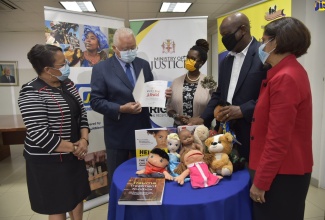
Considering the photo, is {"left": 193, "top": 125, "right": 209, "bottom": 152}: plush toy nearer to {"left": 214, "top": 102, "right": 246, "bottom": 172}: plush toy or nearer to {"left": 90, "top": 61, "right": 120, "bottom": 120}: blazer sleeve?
{"left": 214, "top": 102, "right": 246, "bottom": 172}: plush toy

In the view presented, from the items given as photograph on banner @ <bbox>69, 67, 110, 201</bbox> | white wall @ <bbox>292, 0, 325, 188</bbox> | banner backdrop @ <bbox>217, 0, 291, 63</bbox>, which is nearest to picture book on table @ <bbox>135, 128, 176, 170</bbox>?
photograph on banner @ <bbox>69, 67, 110, 201</bbox>

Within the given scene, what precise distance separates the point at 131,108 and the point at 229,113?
0.76m

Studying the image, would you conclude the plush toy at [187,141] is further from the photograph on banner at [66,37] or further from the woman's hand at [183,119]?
the photograph on banner at [66,37]

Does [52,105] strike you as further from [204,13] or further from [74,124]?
[204,13]

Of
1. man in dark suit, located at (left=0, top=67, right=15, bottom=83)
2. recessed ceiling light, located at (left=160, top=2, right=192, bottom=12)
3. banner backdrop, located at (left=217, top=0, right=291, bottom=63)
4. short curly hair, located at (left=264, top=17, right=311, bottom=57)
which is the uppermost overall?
recessed ceiling light, located at (left=160, top=2, right=192, bottom=12)

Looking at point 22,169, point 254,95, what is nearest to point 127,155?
point 254,95

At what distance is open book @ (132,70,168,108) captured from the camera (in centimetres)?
196

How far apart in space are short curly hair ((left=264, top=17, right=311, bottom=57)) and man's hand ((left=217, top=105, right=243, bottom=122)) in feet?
1.61

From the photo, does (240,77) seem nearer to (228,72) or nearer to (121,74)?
(228,72)

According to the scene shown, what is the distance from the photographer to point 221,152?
1483mm

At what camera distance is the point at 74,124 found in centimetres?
178

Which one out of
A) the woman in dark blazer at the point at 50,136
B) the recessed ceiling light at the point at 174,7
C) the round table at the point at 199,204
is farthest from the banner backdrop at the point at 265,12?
the recessed ceiling light at the point at 174,7

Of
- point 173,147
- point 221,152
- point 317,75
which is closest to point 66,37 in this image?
point 173,147

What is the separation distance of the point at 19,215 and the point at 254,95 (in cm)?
288
